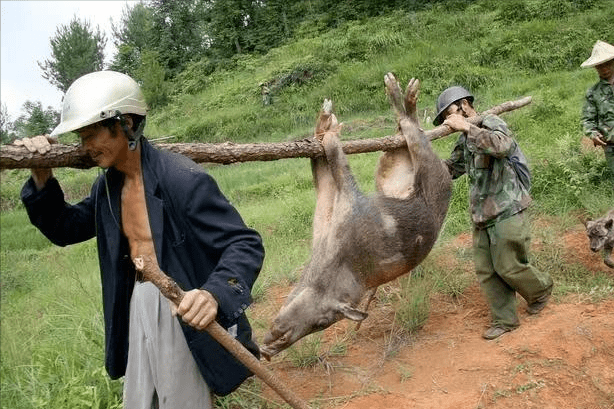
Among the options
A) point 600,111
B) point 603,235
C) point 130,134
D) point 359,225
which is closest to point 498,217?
point 603,235

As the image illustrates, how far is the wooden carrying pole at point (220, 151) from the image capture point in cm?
242

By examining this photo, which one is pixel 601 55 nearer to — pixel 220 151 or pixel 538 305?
pixel 538 305

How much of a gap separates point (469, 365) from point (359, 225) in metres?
1.57

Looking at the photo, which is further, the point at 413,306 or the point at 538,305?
the point at 413,306

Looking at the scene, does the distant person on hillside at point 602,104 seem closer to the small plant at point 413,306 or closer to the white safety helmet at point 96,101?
the small plant at point 413,306

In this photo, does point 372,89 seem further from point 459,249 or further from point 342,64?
point 459,249

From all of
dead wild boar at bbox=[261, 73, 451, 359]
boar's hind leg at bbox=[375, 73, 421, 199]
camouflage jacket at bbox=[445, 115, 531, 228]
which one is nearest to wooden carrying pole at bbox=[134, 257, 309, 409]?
dead wild boar at bbox=[261, 73, 451, 359]

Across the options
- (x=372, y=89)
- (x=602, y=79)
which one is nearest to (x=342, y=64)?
(x=372, y=89)

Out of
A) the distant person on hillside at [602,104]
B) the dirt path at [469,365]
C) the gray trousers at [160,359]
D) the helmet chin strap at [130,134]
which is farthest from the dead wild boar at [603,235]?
the helmet chin strap at [130,134]

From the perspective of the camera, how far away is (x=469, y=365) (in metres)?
4.49

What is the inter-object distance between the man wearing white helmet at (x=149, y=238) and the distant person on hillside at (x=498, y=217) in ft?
8.04

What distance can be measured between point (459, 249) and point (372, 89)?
37.3 feet

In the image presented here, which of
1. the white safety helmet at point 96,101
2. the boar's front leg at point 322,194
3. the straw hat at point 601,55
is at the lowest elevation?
the boar's front leg at point 322,194

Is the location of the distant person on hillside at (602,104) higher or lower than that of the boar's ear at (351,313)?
higher
